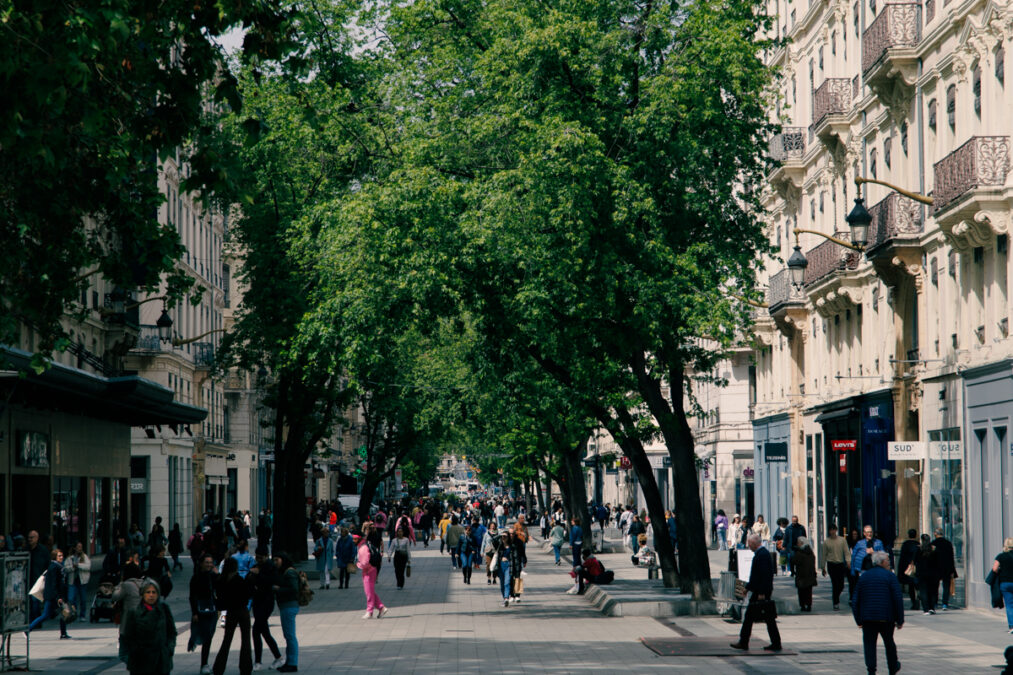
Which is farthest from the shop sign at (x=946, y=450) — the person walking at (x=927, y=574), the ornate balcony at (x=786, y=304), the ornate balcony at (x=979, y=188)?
the ornate balcony at (x=786, y=304)

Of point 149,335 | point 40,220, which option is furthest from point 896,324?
point 149,335

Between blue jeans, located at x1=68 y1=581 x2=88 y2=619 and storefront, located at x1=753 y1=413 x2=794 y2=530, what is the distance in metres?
22.3

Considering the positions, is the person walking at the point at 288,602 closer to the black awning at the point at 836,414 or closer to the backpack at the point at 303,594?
the backpack at the point at 303,594

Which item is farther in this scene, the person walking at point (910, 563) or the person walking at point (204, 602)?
the person walking at point (910, 563)

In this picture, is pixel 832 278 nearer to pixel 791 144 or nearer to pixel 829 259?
pixel 829 259

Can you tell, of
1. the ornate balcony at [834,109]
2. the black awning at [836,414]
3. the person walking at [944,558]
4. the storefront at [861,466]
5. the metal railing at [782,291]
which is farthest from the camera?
the metal railing at [782,291]

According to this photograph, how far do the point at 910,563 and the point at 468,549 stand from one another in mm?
15055

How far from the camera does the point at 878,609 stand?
16.5 meters

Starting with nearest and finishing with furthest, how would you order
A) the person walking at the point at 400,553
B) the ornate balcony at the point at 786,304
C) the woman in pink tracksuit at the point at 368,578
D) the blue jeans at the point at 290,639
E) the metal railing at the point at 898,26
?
1. the blue jeans at the point at 290,639
2. the woman in pink tracksuit at the point at 368,578
3. the metal railing at the point at 898,26
4. the person walking at the point at 400,553
5. the ornate balcony at the point at 786,304

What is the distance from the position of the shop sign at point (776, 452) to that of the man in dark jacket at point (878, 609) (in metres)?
27.4

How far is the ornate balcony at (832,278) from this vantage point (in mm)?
Result: 38375

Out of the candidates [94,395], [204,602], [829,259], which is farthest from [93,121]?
[829,259]

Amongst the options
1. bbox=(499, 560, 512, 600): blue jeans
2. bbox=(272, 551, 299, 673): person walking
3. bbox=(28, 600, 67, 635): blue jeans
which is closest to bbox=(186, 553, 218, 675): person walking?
bbox=(272, 551, 299, 673): person walking

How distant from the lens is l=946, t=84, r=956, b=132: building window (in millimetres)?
29548
